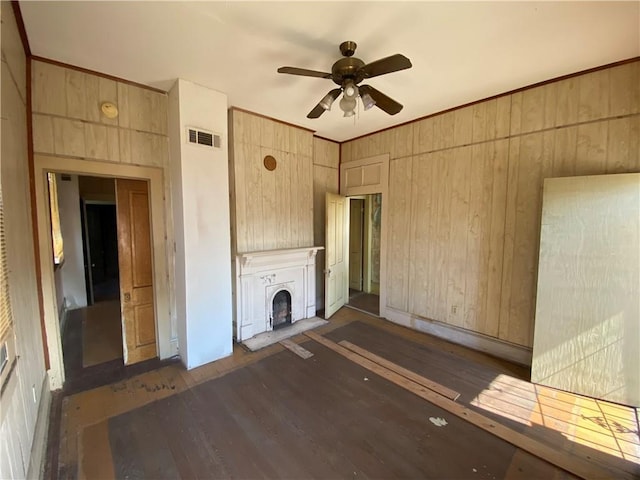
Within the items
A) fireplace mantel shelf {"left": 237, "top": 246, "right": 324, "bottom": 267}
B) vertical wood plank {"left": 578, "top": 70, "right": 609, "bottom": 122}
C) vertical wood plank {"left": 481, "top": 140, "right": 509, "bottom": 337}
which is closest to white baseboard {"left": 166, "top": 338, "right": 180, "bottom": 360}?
fireplace mantel shelf {"left": 237, "top": 246, "right": 324, "bottom": 267}

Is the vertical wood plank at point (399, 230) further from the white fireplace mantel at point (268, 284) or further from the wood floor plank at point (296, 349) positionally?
the wood floor plank at point (296, 349)

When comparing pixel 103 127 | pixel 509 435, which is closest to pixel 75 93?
pixel 103 127

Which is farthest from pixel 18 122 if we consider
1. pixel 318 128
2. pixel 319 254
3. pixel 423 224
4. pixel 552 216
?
pixel 552 216

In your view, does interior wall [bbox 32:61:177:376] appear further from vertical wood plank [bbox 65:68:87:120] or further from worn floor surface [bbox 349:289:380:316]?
worn floor surface [bbox 349:289:380:316]

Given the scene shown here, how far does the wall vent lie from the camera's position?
2.62 m

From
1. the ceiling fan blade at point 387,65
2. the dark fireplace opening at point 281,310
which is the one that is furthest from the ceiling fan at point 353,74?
the dark fireplace opening at point 281,310

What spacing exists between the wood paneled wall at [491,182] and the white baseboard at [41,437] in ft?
12.2

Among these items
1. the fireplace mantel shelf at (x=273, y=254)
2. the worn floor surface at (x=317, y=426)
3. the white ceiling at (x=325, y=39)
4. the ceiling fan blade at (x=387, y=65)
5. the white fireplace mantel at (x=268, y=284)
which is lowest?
the worn floor surface at (x=317, y=426)

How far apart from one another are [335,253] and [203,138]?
2526 millimetres

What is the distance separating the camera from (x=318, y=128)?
395 cm

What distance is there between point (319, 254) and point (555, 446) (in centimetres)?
336

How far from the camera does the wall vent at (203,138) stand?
2615 millimetres

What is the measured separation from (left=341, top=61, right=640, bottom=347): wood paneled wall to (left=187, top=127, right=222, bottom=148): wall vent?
2.43 meters

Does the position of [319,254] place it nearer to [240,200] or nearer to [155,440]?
[240,200]
